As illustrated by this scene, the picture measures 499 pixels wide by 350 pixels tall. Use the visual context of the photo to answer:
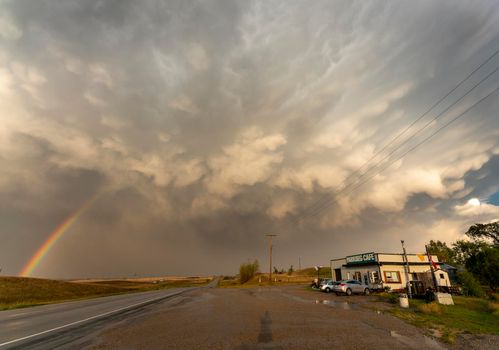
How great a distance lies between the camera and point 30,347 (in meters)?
9.10

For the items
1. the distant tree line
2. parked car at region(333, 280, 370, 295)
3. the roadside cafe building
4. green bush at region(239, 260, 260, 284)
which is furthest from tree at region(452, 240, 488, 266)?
green bush at region(239, 260, 260, 284)

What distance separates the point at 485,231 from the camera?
70.4 meters

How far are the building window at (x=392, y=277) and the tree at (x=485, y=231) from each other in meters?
45.0

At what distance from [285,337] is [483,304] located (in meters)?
27.6

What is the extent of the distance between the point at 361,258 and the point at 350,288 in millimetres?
13013

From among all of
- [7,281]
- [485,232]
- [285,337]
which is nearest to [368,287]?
[285,337]

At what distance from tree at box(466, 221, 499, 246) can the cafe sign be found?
45.4 meters

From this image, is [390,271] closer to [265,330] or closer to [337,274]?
[337,274]

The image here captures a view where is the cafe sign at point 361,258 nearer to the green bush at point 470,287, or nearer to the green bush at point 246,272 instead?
the green bush at point 470,287

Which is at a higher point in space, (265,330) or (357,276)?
(357,276)

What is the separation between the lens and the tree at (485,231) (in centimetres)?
6962

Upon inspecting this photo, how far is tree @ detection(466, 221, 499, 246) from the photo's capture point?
69.6m

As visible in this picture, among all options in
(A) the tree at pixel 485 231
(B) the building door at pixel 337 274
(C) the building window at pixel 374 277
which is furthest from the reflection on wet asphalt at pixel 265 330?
(A) the tree at pixel 485 231

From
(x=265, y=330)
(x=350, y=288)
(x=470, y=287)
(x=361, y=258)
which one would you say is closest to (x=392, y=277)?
(x=361, y=258)
